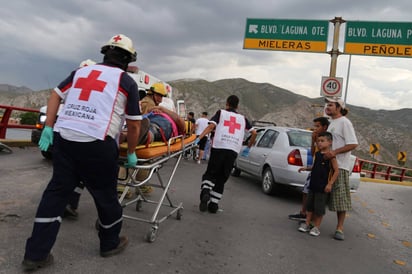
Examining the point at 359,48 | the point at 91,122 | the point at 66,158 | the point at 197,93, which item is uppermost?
the point at 197,93

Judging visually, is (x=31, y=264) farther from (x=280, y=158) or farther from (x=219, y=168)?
(x=280, y=158)

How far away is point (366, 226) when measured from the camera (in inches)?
254

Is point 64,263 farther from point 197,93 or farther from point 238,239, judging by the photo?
point 197,93

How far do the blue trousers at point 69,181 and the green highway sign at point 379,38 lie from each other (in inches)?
477

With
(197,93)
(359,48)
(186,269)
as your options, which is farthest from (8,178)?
(197,93)

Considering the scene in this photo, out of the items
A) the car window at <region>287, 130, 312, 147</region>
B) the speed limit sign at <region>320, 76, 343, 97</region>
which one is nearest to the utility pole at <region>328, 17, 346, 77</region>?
the speed limit sign at <region>320, 76, 343, 97</region>

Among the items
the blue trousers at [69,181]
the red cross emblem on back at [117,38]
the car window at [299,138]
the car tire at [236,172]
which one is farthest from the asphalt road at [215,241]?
the car tire at [236,172]

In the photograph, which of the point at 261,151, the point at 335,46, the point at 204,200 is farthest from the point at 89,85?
the point at 335,46

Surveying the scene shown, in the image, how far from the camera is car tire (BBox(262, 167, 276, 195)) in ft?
26.2

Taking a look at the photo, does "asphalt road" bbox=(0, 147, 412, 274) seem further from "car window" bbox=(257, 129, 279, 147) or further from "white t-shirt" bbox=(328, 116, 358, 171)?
"car window" bbox=(257, 129, 279, 147)

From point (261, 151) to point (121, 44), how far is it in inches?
234

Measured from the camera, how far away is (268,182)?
8.18m

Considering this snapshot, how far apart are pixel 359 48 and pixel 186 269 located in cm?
1204

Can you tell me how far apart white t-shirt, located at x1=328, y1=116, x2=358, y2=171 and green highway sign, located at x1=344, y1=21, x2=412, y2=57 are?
905 centimetres
